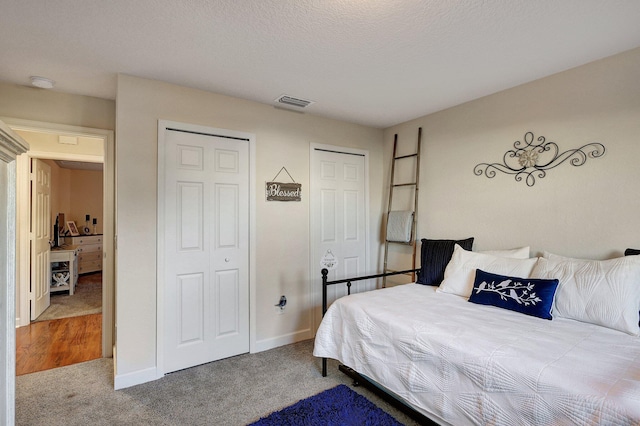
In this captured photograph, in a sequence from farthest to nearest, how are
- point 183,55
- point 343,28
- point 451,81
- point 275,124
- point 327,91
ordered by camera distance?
1. point 275,124
2. point 327,91
3. point 451,81
4. point 183,55
5. point 343,28

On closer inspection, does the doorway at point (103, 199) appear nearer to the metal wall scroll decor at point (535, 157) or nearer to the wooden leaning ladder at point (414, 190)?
the wooden leaning ladder at point (414, 190)

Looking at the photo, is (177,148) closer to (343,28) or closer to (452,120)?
(343,28)

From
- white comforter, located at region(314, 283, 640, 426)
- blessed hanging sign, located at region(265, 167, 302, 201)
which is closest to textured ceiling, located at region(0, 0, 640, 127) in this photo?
blessed hanging sign, located at region(265, 167, 302, 201)

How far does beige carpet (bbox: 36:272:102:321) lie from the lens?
13.8 feet

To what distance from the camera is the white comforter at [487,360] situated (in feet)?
4.17

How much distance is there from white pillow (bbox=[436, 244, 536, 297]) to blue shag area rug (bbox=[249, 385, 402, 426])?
3.55ft

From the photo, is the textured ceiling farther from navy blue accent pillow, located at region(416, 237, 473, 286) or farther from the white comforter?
the white comforter

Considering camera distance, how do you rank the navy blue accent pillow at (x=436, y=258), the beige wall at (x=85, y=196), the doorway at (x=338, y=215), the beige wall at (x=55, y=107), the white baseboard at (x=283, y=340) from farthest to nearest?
the beige wall at (x=85, y=196)
the doorway at (x=338, y=215)
the white baseboard at (x=283, y=340)
the navy blue accent pillow at (x=436, y=258)
the beige wall at (x=55, y=107)

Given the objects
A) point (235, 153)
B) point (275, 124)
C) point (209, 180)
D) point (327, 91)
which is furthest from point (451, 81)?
point (209, 180)

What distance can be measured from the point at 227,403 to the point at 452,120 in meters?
3.13

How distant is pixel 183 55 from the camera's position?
2223 millimetres

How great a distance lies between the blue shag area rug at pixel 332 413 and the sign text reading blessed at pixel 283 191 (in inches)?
68.9

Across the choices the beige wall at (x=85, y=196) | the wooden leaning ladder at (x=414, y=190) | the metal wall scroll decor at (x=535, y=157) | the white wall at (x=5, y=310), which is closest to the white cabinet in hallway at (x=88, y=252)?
the beige wall at (x=85, y=196)

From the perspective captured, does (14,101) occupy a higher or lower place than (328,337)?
higher
